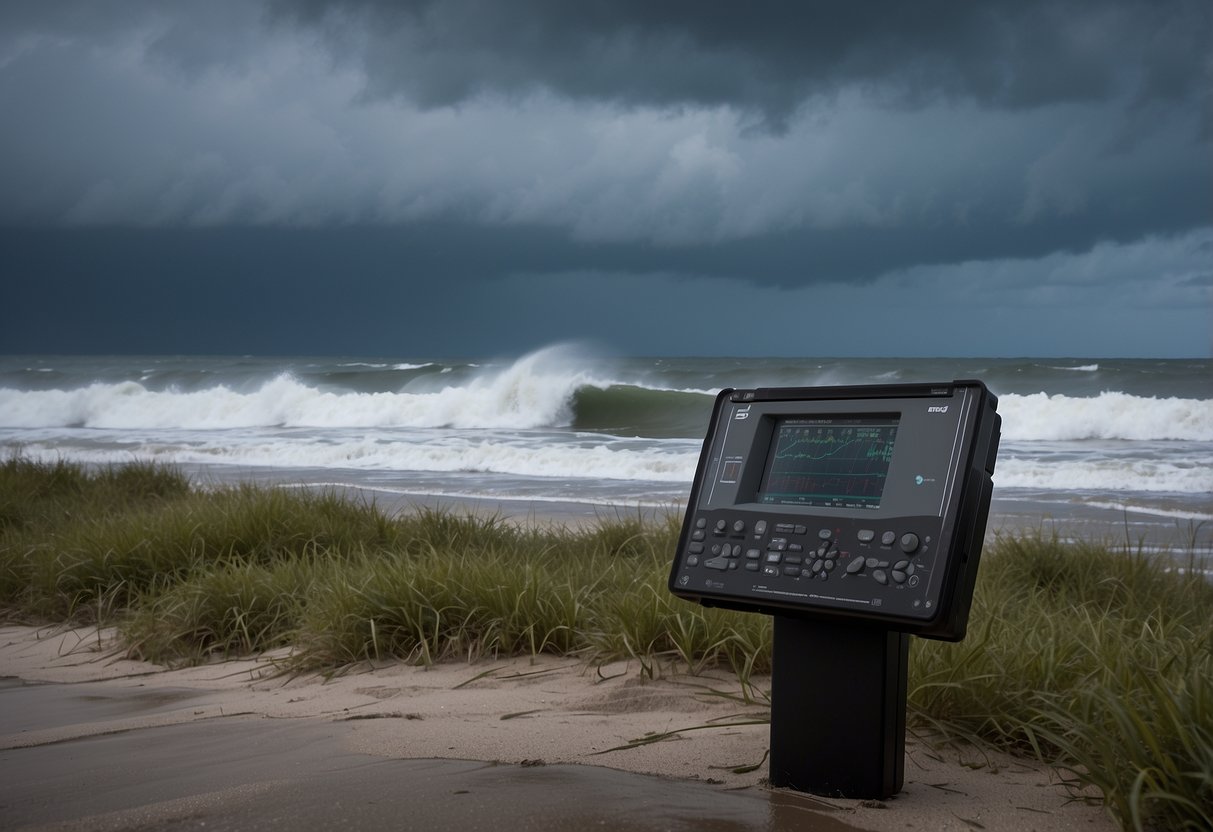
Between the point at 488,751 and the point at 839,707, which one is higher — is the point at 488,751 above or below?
below

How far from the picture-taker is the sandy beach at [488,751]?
1872mm

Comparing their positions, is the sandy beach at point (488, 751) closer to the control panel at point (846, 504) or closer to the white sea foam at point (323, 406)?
the control panel at point (846, 504)

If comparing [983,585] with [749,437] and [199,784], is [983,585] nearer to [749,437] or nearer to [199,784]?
[749,437]

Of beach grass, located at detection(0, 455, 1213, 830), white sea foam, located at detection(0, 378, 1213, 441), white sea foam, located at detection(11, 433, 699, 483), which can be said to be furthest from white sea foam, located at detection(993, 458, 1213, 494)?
beach grass, located at detection(0, 455, 1213, 830)

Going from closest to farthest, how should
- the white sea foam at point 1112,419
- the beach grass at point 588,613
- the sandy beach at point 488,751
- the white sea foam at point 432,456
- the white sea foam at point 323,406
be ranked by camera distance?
the sandy beach at point 488,751 → the beach grass at point 588,613 → the white sea foam at point 432,456 → the white sea foam at point 1112,419 → the white sea foam at point 323,406

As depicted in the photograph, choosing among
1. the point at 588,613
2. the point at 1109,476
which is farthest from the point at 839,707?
the point at 1109,476

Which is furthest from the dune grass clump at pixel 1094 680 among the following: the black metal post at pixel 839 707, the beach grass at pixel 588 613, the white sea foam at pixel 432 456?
the white sea foam at pixel 432 456

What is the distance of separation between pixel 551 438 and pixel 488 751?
17056 mm

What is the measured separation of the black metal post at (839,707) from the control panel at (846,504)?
0.16 m

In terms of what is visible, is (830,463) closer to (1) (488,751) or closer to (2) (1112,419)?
(1) (488,751)

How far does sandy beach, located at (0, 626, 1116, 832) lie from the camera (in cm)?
187

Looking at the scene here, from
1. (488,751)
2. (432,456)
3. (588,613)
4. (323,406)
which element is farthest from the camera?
(323,406)

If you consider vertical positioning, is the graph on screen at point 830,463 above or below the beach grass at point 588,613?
above

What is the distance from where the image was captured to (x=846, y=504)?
6.25ft
